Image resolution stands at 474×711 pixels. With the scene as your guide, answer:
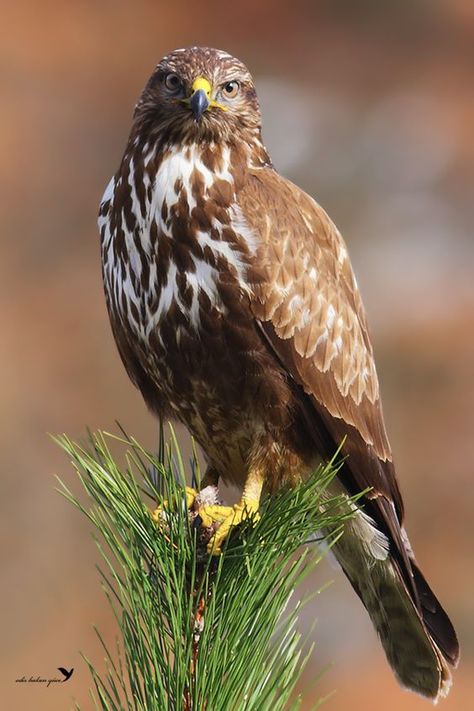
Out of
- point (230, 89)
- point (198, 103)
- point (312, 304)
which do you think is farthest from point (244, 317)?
point (230, 89)

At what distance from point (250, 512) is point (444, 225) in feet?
34.2

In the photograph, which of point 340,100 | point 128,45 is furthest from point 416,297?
point 128,45

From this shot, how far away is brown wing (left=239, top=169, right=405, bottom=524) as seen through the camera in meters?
3.68

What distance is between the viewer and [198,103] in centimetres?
366

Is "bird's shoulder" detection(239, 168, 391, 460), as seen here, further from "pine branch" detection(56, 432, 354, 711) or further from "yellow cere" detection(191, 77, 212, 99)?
"pine branch" detection(56, 432, 354, 711)

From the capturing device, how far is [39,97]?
1428 cm

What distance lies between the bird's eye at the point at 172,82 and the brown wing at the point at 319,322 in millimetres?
364

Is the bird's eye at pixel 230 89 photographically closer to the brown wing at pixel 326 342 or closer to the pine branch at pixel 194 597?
the brown wing at pixel 326 342

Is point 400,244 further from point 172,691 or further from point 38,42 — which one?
point 172,691

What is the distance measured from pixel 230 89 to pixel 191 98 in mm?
226

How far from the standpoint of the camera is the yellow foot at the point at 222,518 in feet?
9.67

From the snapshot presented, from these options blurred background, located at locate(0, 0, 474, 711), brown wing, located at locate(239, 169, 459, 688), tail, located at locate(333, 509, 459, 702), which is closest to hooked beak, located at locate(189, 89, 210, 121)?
brown wing, located at locate(239, 169, 459, 688)

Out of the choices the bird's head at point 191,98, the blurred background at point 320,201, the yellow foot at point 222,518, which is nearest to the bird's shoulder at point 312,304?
the bird's head at point 191,98

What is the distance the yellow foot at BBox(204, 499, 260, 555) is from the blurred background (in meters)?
6.10
